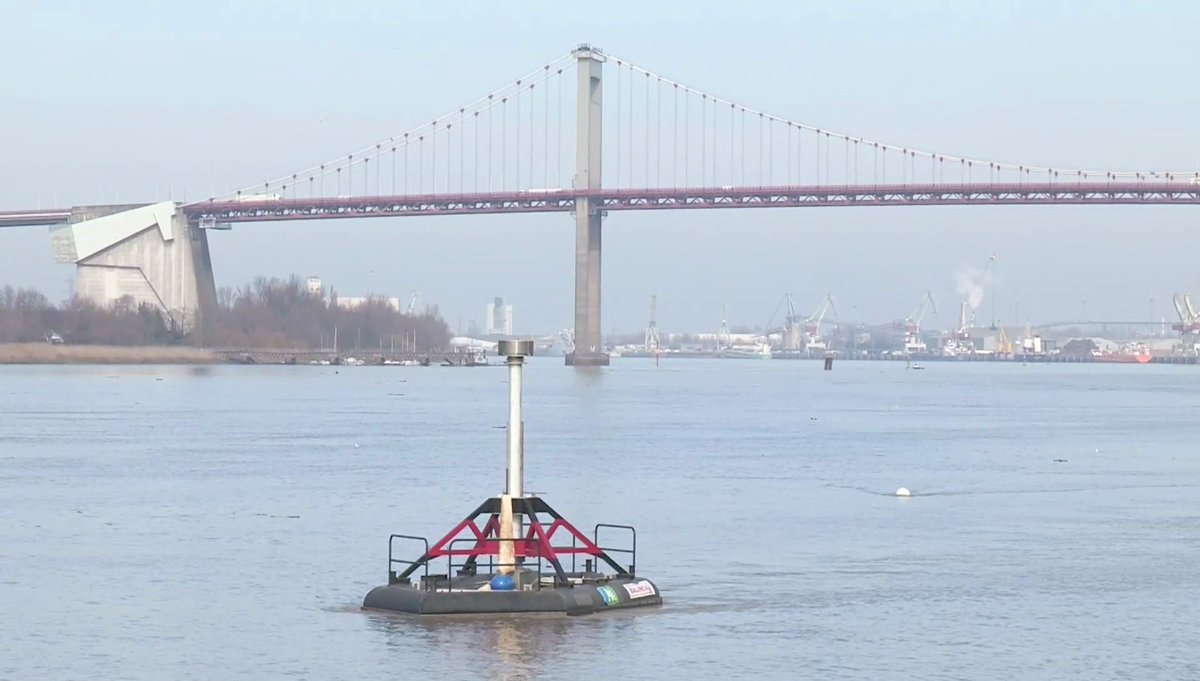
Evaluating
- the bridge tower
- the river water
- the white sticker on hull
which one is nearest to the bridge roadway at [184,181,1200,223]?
the bridge tower

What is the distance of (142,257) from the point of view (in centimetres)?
11350

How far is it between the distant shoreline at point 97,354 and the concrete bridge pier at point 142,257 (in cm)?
193

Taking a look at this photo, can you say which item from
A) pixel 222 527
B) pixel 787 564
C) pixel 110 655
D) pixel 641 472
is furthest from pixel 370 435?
pixel 110 655

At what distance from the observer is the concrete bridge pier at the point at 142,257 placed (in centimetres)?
11094

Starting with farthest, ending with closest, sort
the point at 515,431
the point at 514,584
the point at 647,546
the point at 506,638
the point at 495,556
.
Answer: the point at 647,546 → the point at 495,556 → the point at 514,584 → the point at 515,431 → the point at 506,638

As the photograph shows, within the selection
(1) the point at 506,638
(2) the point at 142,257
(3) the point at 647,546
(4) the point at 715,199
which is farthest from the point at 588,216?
(1) the point at 506,638

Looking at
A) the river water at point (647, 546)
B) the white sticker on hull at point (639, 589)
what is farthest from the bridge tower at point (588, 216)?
the white sticker on hull at point (639, 589)

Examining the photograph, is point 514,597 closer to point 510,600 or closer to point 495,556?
point 510,600

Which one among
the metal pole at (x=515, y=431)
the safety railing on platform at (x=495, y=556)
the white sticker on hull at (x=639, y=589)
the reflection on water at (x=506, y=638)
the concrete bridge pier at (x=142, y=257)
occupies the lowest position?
the reflection on water at (x=506, y=638)

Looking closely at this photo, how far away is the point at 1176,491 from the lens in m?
31.6

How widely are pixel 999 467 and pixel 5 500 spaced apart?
18765 millimetres

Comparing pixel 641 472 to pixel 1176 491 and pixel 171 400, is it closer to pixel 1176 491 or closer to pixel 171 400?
pixel 1176 491

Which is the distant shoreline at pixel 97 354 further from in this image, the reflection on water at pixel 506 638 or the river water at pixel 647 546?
the reflection on water at pixel 506 638

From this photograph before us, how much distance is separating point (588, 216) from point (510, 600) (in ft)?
274
